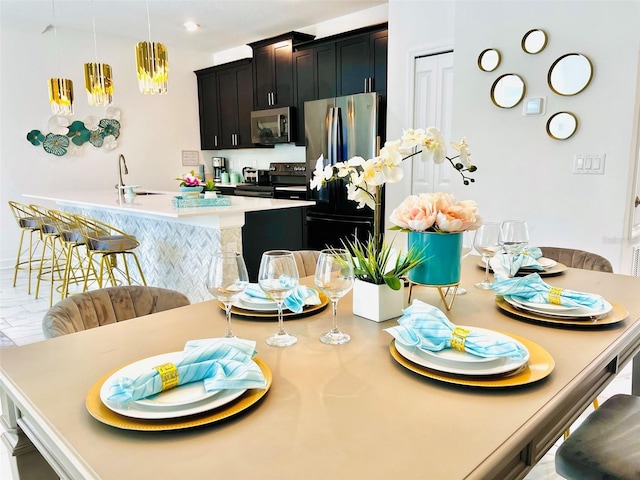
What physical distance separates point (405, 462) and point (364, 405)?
0.16 metres

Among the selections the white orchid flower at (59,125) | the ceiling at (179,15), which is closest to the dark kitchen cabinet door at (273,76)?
the ceiling at (179,15)

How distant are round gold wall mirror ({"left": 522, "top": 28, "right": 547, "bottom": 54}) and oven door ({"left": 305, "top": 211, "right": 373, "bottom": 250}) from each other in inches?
76.8

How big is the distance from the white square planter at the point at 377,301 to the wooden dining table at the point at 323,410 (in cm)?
3

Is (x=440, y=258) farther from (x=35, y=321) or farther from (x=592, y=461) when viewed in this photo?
(x=35, y=321)

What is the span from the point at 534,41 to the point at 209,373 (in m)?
2.96

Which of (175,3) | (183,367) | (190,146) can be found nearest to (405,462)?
(183,367)

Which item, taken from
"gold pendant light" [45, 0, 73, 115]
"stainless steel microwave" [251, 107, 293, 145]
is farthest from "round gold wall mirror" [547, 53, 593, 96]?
"gold pendant light" [45, 0, 73, 115]

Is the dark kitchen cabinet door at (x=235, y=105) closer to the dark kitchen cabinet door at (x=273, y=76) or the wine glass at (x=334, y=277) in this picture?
the dark kitchen cabinet door at (x=273, y=76)

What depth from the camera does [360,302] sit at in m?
1.22

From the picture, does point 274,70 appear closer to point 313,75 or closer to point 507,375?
point 313,75

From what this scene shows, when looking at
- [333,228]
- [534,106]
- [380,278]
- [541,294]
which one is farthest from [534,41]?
[380,278]

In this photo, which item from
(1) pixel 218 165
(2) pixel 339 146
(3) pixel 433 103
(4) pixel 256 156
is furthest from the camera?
(1) pixel 218 165

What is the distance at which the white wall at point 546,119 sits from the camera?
262 centimetres

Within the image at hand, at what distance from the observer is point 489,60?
10.2ft
